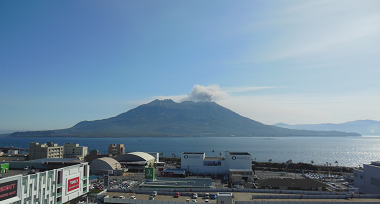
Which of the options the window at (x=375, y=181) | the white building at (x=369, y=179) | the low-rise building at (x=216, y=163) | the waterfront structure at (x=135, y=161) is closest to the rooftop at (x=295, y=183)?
the white building at (x=369, y=179)

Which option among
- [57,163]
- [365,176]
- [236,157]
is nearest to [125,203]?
[57,163]

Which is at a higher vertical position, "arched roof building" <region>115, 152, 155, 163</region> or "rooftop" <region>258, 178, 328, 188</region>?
"rooftop" <region>258, 178, 328, 188</region>

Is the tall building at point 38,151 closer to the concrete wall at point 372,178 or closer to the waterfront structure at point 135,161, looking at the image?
the waterfront structure at point 135,161

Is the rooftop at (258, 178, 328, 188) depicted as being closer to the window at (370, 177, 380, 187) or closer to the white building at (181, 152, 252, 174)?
the window at (370, 177, 380, 187)

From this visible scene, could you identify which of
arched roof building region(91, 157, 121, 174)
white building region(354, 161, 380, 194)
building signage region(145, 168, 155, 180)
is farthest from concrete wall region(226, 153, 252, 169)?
arched roof building region(91, 157, 121, 174)

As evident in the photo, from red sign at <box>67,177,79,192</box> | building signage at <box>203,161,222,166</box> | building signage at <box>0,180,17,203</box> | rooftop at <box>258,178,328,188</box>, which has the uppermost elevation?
building signage at <box>0,180,17,203</box>

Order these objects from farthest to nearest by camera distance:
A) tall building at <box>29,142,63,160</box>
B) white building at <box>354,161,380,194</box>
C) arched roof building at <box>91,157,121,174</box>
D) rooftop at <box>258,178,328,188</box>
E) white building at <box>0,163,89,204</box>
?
tall building at <box>29,142,63,160</box>
arched roof building at <box>91,157,121,174</box>
rooftop at <box>258,178,328,188</box>
white building at <box>354,161,380,194</box>
white building at <box>0,163,89,204</box>

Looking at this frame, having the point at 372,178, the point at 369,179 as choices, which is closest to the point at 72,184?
the point at 372,178

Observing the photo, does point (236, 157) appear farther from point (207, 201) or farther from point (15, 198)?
point (15, 198)
